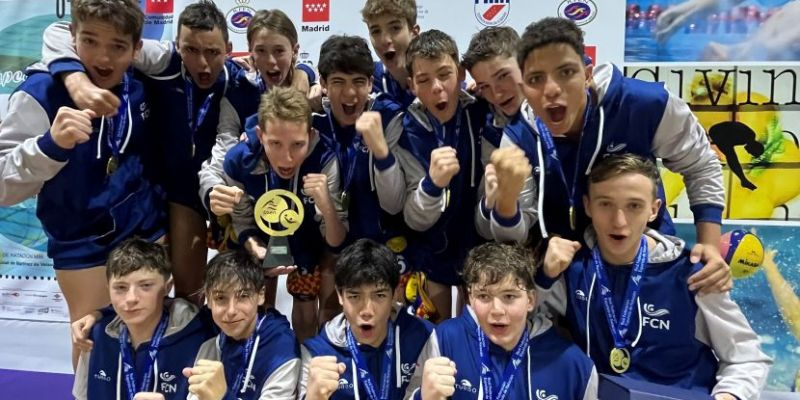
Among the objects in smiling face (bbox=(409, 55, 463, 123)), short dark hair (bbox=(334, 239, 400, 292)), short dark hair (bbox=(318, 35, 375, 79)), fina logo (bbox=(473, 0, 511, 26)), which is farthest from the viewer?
fina logo (bbox=(473, 0, 511, 26))

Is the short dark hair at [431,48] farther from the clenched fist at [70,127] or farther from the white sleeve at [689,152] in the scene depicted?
the clenched fist at [70,127]

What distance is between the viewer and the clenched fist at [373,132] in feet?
6.80

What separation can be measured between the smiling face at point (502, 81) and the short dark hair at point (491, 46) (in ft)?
0.05

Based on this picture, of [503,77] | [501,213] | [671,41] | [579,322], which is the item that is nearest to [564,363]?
[579,322]

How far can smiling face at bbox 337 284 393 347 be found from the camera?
2016mm

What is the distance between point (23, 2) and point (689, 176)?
4.59 meters

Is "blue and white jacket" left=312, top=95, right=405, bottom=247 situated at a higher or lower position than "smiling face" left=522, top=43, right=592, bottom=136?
lower

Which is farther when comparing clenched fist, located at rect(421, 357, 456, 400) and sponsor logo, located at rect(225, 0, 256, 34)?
sponsor logo, located at rect(225, 0, 256, 34)

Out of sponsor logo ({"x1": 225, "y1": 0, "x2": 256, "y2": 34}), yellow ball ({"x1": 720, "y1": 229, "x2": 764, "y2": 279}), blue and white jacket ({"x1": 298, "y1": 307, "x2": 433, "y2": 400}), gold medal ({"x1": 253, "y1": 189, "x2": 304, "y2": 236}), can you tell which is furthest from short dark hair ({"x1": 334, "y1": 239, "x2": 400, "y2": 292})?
sponsor logo ({"x1": 225, "y1": 0, "x2": 256, "y2": 34})

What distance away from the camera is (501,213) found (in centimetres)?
204

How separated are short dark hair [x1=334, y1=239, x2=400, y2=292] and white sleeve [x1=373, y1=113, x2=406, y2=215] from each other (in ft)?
0.68

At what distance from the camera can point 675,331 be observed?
6.53ft

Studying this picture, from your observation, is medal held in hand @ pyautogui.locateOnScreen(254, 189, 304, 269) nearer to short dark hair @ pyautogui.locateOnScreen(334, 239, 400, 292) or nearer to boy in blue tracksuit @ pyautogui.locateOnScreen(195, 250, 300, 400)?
boy in blue tracksuit @ pyautogui.locateOnScreen(195, 250, 300, 400)

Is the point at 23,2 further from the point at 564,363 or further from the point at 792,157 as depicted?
the point at 792,157
